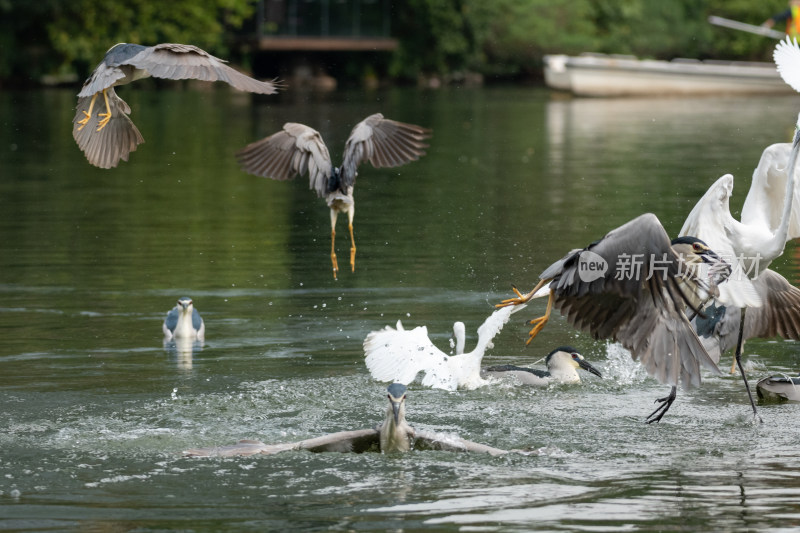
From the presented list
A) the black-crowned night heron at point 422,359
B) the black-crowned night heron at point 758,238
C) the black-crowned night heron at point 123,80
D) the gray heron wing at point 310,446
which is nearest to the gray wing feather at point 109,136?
the black-crowned night heron at point 123,80

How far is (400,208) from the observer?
19.4 meters

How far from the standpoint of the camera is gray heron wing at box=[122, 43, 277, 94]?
25.3 ft

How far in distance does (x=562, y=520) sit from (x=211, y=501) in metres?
1.78

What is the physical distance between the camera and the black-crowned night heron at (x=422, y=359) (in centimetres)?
955

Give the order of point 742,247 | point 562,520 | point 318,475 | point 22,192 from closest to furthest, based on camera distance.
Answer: point 562,520
point 318,475
point 742,247
point 22,192

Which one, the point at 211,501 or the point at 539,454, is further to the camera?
the point at 539,454

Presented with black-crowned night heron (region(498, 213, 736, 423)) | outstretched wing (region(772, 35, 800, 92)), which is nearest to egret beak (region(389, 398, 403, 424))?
black-crowned night heron (region(498, 213, 736, 423))

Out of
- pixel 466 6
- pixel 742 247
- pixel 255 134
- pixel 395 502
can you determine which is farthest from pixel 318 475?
pixel 466 6

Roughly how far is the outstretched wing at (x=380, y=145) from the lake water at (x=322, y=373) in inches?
61.0

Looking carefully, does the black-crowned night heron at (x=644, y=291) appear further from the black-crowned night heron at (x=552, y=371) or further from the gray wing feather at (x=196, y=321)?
the gray wing feather at (x=196, y=321)

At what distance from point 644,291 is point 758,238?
1.49 metres

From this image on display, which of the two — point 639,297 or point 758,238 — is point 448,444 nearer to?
point 639,297

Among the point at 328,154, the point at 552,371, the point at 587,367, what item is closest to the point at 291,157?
the point at 328,154

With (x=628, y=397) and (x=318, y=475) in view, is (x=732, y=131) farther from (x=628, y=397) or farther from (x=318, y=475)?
(x=318, y=475)
